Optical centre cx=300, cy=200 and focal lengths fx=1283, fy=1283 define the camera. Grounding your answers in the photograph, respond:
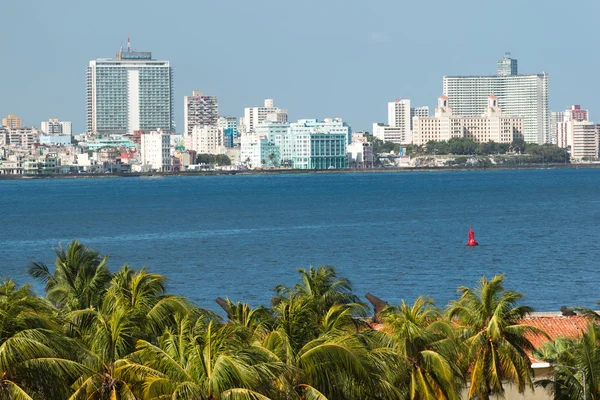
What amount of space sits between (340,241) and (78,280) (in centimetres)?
3600

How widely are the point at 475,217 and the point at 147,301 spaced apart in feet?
183

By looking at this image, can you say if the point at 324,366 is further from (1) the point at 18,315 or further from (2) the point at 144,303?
(2) the point at 144,303

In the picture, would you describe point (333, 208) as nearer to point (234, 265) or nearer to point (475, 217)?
point (475, 217)

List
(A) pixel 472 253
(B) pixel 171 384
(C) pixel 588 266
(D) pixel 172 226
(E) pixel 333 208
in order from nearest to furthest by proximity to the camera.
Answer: (B) pixel 171 384
(C) pixel 588 266
(A) pixel 472 253
(D) pixel 172 226
(E) pixel 333 208

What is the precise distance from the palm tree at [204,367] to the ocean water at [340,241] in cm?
2027

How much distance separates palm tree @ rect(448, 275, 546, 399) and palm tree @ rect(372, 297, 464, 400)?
26cm

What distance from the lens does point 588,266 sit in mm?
40281

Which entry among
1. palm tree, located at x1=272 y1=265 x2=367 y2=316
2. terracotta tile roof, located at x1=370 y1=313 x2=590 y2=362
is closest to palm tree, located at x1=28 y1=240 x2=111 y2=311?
palm tree, located at x1=272 y1=265 x2=367 y2=316

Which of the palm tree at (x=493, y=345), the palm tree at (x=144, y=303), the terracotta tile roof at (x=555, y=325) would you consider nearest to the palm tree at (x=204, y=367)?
the palm tree at (x=144, y=303)

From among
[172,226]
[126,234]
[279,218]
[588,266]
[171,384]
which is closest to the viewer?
[171,384]

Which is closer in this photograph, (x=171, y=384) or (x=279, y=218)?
(x=171, y=384)

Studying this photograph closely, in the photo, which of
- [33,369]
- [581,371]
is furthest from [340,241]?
[33,369]

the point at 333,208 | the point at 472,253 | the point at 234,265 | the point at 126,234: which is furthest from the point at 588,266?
the point at 333,208

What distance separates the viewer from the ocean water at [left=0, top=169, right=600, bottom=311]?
36625 mm
